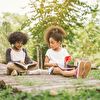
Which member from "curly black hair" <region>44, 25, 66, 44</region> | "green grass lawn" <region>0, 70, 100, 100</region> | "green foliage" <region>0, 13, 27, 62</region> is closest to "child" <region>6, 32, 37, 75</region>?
"curly black hair" <region>44, 25, 66, 44</region>

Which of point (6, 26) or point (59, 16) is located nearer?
point (59, 16)

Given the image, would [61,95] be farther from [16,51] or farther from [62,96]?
[16,51]

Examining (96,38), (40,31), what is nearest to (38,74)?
(40,31)

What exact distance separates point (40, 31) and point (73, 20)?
138 cm

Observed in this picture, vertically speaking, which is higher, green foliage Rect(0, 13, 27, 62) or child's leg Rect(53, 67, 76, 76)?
green foliage Rect(0, 13, 27, 62)

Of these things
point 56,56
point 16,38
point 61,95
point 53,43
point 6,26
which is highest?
point 6,26

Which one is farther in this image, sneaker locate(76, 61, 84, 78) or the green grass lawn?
sneaker locate(76, 61, 84, 78)

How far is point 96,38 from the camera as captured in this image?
18.3 m

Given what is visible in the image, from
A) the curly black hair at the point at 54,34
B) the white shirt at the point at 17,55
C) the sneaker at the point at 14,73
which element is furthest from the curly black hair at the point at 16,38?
the sneaker at the point at 14,73

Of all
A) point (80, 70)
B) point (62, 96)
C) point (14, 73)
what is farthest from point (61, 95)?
point (14, 73)

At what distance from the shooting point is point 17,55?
299 inches

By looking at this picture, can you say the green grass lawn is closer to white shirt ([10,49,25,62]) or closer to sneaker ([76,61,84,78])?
sneaker ([76,61,84,78])

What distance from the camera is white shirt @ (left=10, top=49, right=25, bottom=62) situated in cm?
754

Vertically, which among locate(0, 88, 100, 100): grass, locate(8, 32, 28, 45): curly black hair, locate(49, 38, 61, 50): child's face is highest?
locate(8, 32, 28, 45): curly black hair
